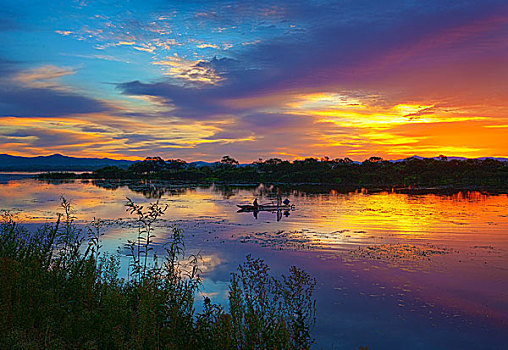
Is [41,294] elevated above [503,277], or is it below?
above

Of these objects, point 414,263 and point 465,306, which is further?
point 414,263

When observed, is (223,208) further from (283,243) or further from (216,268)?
(216,268)

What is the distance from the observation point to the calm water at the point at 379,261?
839 centimetres

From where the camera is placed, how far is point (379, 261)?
13484 millimetres

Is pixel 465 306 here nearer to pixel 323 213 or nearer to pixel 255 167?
pixel 323 213

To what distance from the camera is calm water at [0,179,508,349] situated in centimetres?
839

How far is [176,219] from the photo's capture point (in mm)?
24172

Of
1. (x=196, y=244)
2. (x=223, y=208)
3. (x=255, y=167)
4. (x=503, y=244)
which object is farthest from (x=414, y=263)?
(x=255, y=167)

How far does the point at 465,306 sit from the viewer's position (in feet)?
31.1

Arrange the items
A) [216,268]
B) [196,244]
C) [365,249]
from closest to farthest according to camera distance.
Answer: [216,268] → [365,249] → [196,244]

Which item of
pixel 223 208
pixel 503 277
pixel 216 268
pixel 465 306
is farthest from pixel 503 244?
pixel 223 208

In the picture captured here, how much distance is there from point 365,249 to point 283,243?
3575mm

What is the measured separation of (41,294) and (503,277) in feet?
39.1

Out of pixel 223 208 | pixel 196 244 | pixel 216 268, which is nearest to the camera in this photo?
pixel 216 268
